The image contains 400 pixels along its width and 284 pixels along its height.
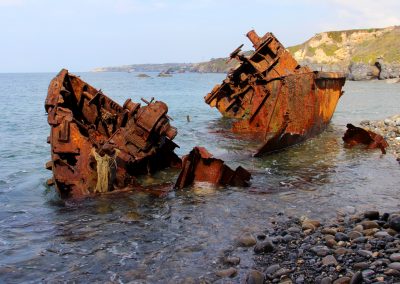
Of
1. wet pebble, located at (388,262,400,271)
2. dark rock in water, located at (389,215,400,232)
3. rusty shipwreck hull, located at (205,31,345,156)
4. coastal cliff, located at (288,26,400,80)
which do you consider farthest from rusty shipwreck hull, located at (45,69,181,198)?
coastal cliff, located at (288,26,400,80)

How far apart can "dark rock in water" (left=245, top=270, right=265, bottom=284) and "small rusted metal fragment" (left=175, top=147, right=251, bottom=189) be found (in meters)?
4.01

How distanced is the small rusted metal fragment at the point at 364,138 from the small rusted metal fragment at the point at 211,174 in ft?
18.8

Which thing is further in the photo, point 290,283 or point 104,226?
point 104,226

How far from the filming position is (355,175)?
30.9 ft

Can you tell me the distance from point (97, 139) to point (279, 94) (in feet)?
18.1

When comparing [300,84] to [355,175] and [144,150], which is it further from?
[144,150]

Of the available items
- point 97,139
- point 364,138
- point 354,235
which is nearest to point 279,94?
point 364,138

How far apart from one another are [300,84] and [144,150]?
5825mm

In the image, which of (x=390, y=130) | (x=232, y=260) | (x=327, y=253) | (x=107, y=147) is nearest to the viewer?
(x=327, y=253)

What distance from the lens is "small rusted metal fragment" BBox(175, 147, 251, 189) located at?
841cm

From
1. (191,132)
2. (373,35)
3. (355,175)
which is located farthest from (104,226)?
(373,35)

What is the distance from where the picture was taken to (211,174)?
8602mm

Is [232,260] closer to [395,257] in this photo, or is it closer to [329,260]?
[329,260]

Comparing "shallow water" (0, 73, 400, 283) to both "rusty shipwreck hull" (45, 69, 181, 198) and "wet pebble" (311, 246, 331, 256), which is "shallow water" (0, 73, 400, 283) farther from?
"wet pebble" (311, 246, 331, 256)
